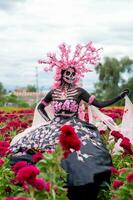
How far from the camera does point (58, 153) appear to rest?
11.6 ft

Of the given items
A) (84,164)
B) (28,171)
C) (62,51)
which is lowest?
(84,164)

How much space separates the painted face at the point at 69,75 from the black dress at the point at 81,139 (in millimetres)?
198

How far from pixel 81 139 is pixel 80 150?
1.00 ft

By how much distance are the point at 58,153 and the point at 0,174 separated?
1.64m

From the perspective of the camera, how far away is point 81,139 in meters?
5.93

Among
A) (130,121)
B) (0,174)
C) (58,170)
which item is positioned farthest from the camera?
(130,121)

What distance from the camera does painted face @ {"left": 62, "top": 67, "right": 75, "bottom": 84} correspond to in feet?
24.1

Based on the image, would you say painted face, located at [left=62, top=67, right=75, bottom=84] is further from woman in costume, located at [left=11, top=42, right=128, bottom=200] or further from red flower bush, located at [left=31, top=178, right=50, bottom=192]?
red flower bush, located at [left=31, top=178, right=50, bottom=192]

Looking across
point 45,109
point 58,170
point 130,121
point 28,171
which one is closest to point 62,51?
point 45,109

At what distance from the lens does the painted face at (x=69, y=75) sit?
24.1 feet

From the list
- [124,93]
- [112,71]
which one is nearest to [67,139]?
→ [124,93]

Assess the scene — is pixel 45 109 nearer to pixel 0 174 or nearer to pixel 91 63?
pixel 91 63

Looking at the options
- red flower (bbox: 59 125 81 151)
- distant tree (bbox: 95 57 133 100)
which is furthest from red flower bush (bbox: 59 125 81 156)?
distant tree (bbox: 95 57 133 100)

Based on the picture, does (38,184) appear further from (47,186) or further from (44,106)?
(44,106)
